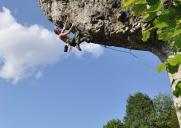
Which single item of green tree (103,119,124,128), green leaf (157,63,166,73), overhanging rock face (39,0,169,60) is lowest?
green leaf (157,63,166,73)

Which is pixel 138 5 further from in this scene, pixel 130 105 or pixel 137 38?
pixel 130 105

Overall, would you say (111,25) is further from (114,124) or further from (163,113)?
(163,113)

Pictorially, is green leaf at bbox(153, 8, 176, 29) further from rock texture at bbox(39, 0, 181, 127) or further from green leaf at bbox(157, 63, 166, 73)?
rock texture at bbox(39, 0, 181, 127)

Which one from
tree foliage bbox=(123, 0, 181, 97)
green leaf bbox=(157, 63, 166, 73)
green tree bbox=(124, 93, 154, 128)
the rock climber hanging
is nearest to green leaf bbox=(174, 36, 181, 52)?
tree foliage bbox=(123, 0, 181, 97)

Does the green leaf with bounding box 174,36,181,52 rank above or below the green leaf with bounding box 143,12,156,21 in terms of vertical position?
below

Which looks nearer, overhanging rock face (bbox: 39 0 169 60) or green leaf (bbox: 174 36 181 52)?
green leaf (bbox: 174 36 181 52)

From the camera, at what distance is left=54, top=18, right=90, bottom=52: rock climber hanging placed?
20.0 meters

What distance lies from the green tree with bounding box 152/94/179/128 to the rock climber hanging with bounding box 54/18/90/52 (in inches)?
1506

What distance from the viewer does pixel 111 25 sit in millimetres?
18719

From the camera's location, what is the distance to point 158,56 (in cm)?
1861

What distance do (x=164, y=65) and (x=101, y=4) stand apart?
15.4 metres

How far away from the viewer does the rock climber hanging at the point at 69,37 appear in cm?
2003

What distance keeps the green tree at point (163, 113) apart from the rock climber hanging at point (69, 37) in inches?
1506

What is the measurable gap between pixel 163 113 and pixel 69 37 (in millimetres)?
44444
